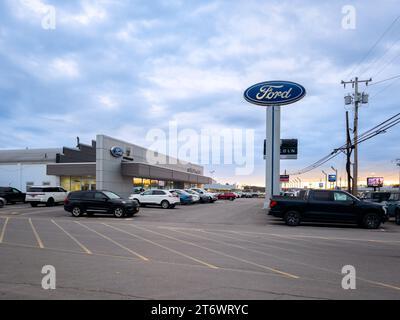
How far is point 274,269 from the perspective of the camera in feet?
27.8

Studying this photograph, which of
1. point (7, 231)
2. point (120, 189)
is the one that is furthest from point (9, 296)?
point (120, 189)

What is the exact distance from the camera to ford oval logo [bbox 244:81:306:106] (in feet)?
99.8

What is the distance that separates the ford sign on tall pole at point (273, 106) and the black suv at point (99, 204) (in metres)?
12.4

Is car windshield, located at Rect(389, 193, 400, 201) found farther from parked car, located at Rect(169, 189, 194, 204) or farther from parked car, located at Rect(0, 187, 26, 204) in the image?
parked car, located at Rect(0, 187, 26, 204)

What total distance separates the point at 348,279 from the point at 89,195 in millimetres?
19016

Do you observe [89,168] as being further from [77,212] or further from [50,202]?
[77,212]

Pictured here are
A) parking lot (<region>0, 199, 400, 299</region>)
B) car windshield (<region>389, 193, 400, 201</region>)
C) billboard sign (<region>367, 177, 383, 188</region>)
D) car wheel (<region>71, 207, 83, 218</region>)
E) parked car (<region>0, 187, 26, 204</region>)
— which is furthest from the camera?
billboard sign (<region>367, 177, 383, 188</region>)

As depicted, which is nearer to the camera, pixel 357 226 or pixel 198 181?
pixel 357 226

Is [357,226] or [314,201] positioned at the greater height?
[314,201]

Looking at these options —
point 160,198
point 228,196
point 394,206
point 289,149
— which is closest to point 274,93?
point 289,149

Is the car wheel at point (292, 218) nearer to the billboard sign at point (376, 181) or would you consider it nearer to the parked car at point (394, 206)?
the parked car at point (394, 206)

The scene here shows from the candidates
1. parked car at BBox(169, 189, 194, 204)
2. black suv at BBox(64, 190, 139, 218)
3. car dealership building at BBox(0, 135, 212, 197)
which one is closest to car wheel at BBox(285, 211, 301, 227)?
black suv at BBox(64, 190, 139, 218)

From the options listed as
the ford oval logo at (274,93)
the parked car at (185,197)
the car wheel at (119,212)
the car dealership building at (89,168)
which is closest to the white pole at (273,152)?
the ford oval logo at (274,93)

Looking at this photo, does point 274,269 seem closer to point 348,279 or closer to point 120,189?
point 348,279
